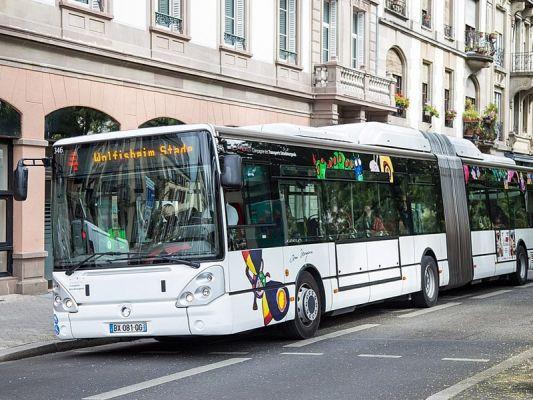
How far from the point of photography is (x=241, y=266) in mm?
11359

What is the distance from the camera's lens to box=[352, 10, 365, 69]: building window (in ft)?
105

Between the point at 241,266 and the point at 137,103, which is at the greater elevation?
the point at 137,103

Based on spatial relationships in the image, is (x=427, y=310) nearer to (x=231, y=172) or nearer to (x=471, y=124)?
(x=231, y=172)

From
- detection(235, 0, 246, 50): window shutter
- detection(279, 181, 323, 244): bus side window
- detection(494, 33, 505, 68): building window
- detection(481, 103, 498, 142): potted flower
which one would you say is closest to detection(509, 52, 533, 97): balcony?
detection(494, 33, 505, 68): building window

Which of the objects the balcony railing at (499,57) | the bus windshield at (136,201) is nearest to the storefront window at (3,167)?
the bus windshield at (136,201)

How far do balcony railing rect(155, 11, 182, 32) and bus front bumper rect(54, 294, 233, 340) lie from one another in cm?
1222

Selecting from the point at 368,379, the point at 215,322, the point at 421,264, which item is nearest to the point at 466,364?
the point at 368,379

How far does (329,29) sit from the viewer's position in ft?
100

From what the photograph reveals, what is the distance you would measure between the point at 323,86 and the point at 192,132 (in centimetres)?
1825

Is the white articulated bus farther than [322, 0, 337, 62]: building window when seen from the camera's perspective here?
No

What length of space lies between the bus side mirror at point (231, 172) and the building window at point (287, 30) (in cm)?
1708

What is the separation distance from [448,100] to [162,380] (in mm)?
32811

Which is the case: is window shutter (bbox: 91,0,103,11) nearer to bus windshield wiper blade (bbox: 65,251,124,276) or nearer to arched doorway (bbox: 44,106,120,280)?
arched doorway (bbox: 44,106,120,280)

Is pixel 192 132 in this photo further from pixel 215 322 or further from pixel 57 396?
pixel 57 396
